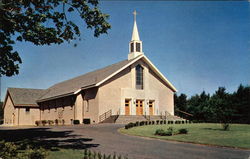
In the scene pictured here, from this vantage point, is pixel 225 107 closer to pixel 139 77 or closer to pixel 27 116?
pixel 139 77

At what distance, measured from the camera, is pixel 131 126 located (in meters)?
22.3

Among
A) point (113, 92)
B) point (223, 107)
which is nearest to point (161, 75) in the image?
point (113, 92)

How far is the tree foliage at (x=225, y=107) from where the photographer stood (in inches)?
791

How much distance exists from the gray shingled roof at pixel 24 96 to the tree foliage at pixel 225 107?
25.0 meters

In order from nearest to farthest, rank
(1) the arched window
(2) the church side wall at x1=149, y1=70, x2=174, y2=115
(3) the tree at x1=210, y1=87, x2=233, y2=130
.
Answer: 1. (3) the tree at x1=210, y1=87, x2=233, y2=130
2. (1) the arched window
3. (2) the church side wall at x1=149, y1=70, x2=174, y2=115

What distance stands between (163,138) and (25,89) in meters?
38.5

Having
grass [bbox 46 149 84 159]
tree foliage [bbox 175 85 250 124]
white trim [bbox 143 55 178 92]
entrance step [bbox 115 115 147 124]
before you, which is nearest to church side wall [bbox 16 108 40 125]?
entrance step [bbox 115 115 147 124]

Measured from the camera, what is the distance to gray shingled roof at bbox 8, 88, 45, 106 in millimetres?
Result: 43909

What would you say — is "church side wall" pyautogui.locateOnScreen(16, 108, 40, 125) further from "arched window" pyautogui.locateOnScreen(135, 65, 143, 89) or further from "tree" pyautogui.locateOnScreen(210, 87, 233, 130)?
"tree" pyautogui.locateOnScreen(210, 87, 233, 130)

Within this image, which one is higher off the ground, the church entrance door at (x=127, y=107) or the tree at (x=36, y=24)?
the tree at (x=36, y=24)

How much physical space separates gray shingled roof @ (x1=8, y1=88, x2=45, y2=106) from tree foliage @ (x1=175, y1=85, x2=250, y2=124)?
25005 mm

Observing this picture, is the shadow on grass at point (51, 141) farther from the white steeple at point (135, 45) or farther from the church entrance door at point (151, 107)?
the white steeple at point (135, 45)

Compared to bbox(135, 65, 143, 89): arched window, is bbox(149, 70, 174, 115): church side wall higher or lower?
lower

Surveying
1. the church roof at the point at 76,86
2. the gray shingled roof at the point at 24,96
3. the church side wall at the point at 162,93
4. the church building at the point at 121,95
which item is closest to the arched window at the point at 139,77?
the church building at the point at 121,95
